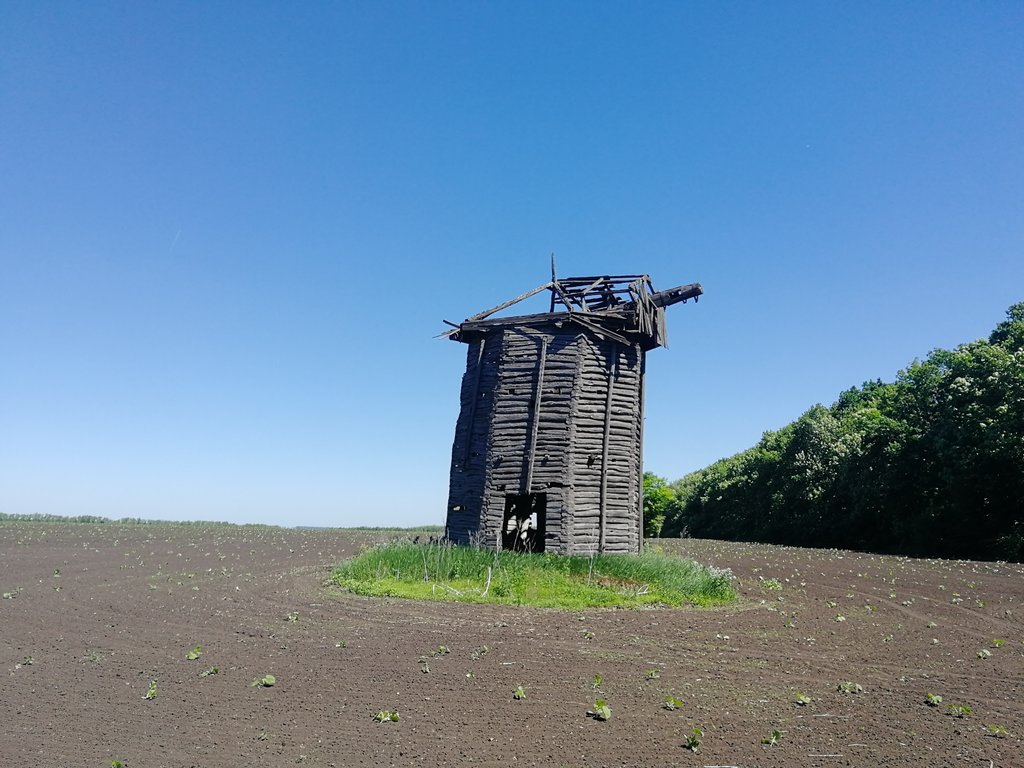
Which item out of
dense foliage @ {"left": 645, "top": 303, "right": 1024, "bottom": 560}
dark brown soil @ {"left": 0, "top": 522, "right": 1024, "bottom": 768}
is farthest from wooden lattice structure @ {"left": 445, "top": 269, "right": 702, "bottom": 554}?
dense foliage @ {"left": 645, "top": 303, "right": 1024, "bottom": 560}

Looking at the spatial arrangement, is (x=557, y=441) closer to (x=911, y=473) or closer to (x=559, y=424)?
(x=559, y=424)

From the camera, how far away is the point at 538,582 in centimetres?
2109

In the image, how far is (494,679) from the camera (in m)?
11.2

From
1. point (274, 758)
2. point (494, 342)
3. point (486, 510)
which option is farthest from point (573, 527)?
point (274, 758)

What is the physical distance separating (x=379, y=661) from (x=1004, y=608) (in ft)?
56.6

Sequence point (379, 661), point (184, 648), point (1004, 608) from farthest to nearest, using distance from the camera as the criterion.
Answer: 1. point (1004, 608)
2. point (184, 648)
3. point (379, 661)

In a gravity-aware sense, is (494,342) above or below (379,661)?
above

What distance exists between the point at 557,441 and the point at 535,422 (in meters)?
1.02

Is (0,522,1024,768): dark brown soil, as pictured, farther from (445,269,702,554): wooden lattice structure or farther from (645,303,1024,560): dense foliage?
(645,303,1024,560): dense foliage

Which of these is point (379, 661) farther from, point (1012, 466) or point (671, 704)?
point (1012, 466)

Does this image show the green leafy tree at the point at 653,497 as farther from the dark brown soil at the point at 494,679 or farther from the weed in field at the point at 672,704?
the weed in field at the point at 672,704

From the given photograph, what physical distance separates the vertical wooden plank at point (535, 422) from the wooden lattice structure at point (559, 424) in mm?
37

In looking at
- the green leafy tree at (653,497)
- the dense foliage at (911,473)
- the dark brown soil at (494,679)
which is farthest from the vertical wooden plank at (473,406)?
the green leafy tree at (653,497)

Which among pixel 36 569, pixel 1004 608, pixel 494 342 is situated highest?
pixel 494 342
